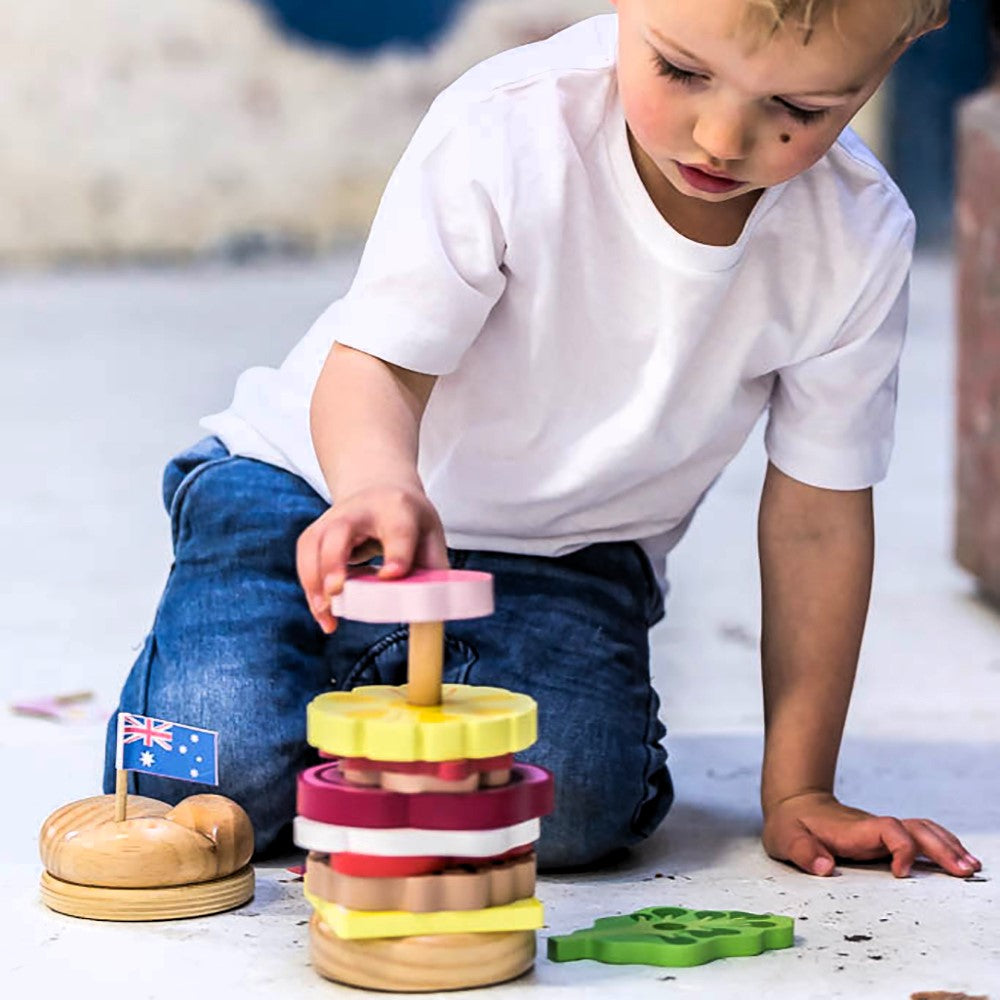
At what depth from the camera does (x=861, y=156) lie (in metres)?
1.22

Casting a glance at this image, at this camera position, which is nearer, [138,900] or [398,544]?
[398,544]

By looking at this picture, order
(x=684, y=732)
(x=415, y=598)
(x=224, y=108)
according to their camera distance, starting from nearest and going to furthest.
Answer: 1. (x=415, y=598)
2. (x=684, y=732)
3. (x=224, y=108)

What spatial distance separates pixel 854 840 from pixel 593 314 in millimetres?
342

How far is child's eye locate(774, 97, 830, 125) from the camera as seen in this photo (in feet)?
3.31

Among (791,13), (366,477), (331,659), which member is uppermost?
(791,13)

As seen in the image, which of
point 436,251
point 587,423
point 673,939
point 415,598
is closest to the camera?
point 415,598

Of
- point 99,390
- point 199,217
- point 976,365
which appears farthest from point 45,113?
point 976,365

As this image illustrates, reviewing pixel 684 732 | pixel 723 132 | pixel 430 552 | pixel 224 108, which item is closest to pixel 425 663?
pixel 430 552

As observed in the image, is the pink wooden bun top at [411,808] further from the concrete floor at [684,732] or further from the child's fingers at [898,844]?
the child's fingers at [898,844]

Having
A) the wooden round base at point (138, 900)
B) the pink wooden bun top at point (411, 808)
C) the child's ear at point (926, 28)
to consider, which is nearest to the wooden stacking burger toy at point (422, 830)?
the pink wooden bun top at point (411, 808)

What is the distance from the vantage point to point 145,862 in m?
1.02

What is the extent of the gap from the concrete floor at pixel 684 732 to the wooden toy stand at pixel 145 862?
0.01m

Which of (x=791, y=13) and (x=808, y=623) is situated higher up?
(x=791, y=13)

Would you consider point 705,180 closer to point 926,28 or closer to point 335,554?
point 926,28
